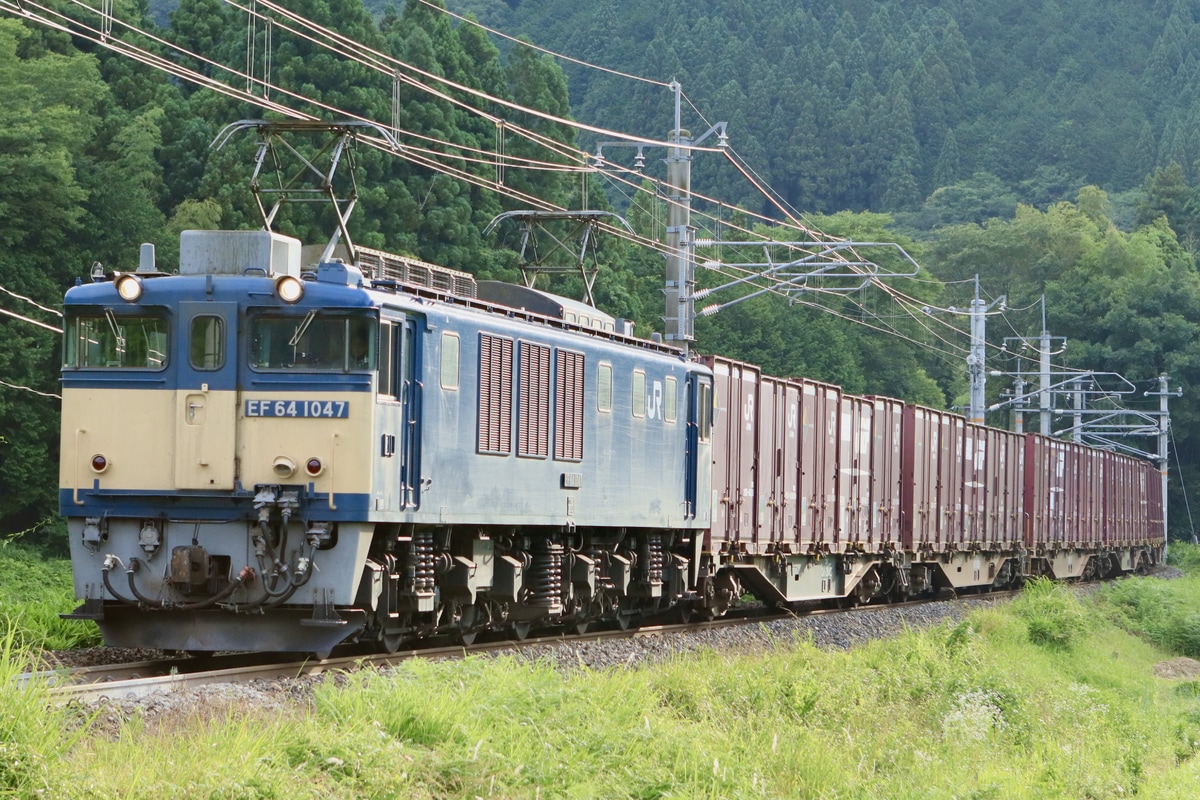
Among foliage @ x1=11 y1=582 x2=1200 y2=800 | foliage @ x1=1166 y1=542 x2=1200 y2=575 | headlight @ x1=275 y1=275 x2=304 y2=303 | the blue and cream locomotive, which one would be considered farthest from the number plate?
foliage @ x1=1166 y1=542 x2=1200 y2=575

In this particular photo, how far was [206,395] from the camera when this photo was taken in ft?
47.8

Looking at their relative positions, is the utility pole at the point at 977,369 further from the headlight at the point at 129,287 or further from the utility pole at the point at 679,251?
the headlight at the point at 129,287

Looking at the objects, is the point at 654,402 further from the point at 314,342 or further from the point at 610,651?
the point at 314,342

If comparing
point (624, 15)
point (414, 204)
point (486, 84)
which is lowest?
point (414, 204)

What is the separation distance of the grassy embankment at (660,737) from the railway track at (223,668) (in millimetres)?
674

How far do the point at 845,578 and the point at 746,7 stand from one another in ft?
358

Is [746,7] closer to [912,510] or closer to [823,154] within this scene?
[823,154]

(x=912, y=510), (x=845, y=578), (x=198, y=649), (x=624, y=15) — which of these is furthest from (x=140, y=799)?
(x=624, y=15)

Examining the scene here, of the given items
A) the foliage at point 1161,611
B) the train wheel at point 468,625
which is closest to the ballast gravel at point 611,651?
the train wheel at point 468,625

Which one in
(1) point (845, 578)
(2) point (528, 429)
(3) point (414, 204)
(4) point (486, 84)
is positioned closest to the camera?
(2) point (528, 429)

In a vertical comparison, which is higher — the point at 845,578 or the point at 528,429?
the point at 528,429

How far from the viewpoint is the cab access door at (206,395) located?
14.4 meters

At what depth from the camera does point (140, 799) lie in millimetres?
8008

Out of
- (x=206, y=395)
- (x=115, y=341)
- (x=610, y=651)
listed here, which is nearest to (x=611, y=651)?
(x=610, y=651)
